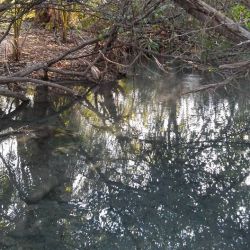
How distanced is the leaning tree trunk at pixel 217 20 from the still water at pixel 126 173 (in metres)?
1.42

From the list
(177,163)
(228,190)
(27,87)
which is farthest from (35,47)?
(228,190)

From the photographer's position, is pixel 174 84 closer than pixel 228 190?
No

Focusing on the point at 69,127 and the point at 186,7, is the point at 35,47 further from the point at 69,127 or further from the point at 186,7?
the point at 186,7

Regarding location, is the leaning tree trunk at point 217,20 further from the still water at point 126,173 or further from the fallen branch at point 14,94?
the fallen branch at point 14,94

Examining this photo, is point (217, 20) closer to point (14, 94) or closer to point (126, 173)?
point (126, 173)

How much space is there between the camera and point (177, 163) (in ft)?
19.2

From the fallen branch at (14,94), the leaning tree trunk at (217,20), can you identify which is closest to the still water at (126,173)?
the fallen branch at (14,94)

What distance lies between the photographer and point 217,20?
5.17 m

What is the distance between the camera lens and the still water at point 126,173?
4.33 m

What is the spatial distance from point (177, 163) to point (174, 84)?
12.2ft

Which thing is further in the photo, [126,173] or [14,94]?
[14,94]

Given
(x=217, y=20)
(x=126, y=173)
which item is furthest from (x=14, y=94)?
(x=217, y=20)

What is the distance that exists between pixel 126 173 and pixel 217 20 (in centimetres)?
177

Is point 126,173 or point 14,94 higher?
point 14,94
